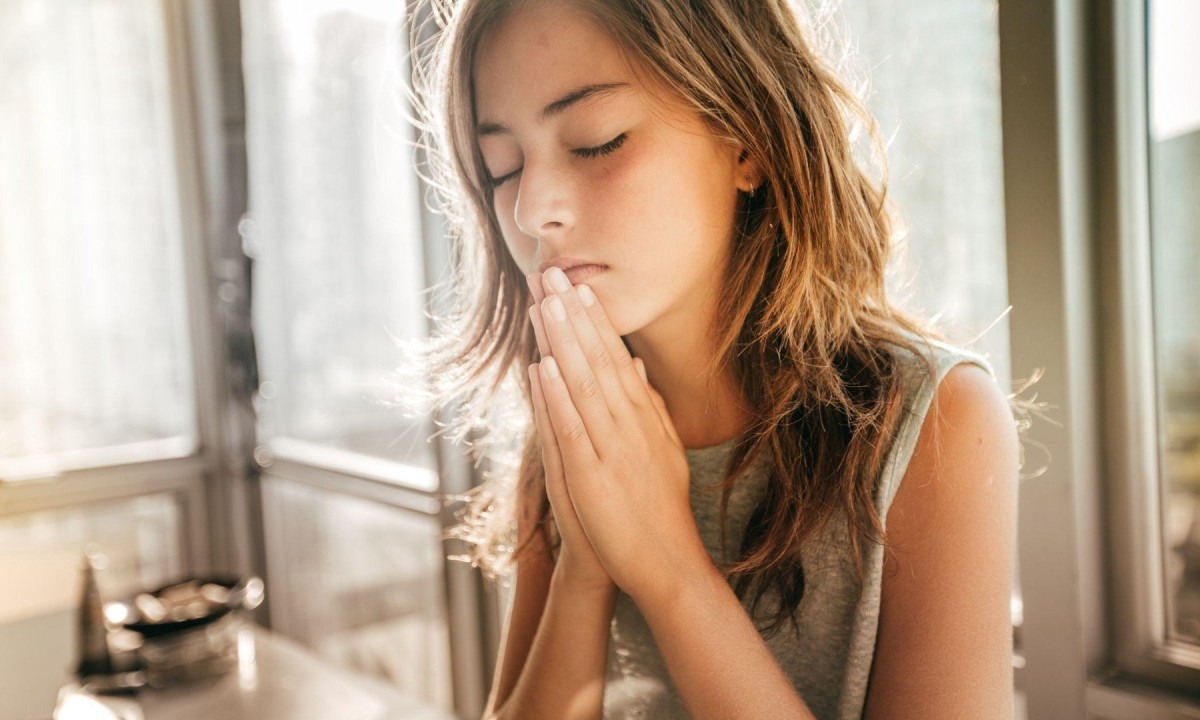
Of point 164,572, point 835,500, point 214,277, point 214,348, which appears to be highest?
point 214,277

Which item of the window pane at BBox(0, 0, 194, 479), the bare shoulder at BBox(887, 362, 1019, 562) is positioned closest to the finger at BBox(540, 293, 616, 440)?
the bare shoulder at BBox(887, 362, 1019, 562)

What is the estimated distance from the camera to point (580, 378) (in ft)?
2.13

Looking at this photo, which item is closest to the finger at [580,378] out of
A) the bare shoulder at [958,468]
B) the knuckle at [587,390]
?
the knuckle at [587,390]

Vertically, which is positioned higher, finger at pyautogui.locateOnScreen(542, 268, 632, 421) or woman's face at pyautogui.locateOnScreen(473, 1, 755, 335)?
woman's face at pyautogui.locateOnScreen(473, 1, 755, 335)

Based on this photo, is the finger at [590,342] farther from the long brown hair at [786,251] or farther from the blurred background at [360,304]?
the blurred background at [360,304]

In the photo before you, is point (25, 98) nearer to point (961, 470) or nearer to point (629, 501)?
point (629, 501)

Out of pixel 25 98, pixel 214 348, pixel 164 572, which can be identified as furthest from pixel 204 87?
pixel 164 572

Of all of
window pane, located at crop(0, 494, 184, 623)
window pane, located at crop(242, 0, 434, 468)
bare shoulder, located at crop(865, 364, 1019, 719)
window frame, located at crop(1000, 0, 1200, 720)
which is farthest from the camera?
window pane, located at crop(0, 494, 184, 623)

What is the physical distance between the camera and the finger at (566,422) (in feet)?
2.11

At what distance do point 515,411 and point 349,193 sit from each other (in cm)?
133

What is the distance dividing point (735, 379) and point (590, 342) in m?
0.17

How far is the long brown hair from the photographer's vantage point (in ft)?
2.06

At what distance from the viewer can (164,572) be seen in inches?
105

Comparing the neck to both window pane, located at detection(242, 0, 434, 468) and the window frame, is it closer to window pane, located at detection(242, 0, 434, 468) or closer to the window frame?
the window frame
